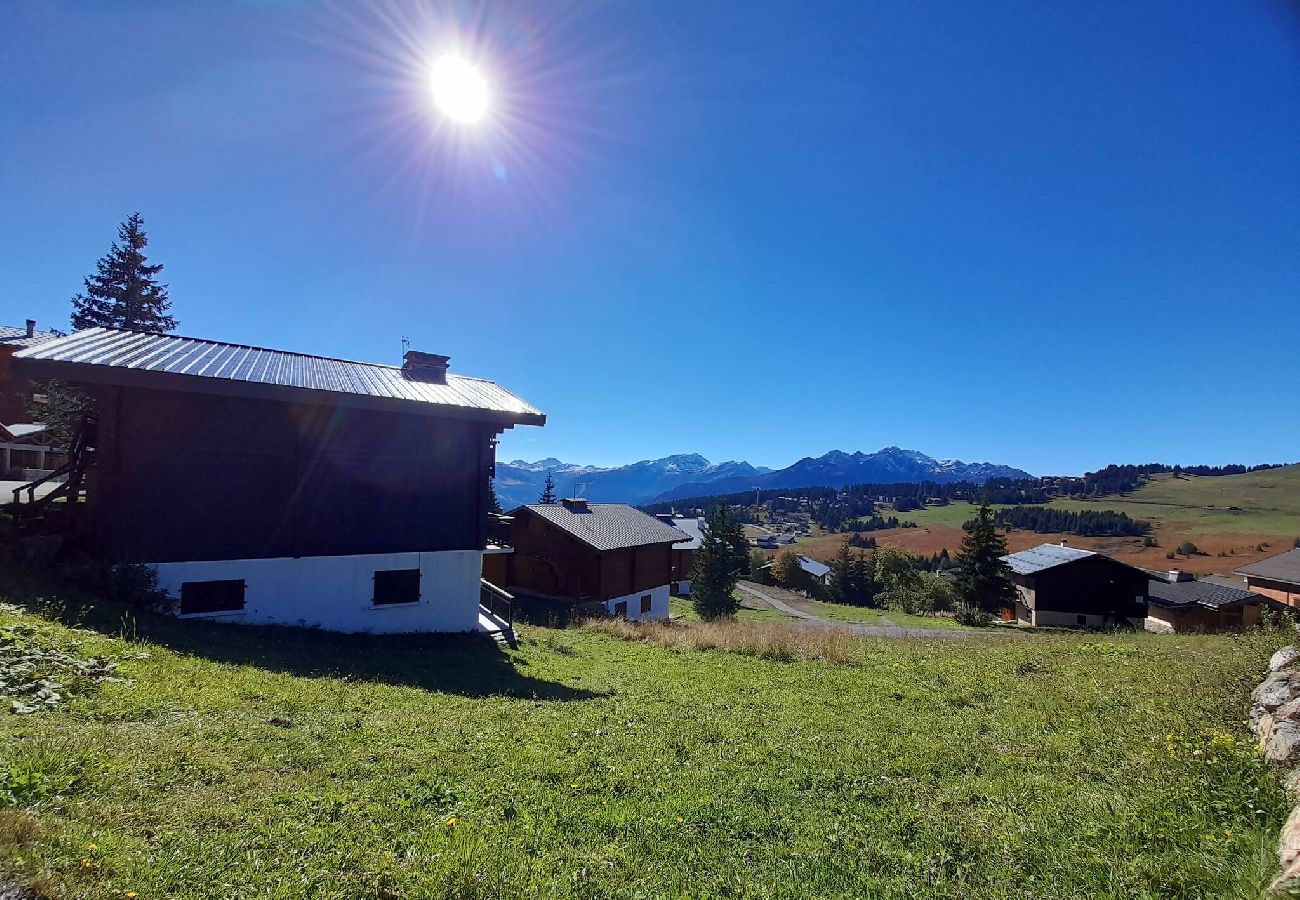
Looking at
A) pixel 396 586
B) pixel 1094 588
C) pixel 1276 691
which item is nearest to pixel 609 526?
pixel 396 586

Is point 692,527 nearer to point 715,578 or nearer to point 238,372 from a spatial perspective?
point 715,578

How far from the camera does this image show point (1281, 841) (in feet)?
14.4

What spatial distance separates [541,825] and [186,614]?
1384cm

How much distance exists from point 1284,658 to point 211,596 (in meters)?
21.6

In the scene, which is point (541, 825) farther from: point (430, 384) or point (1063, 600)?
point (1063, 600)

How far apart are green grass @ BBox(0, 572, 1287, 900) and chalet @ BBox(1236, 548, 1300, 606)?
44847mm

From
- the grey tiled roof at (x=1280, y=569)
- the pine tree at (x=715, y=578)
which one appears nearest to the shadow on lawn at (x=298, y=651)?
the pine tree at (x=715, y=578)

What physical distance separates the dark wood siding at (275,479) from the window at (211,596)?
27.5 inches

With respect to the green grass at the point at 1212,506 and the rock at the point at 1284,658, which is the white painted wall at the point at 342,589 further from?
the green grass at the point at 1212,506

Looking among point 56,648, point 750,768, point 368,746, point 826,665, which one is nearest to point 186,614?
point 56,648

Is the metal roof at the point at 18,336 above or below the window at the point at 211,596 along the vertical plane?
above

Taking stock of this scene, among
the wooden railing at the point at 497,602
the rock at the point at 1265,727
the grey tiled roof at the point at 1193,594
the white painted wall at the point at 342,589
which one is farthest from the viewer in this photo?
the grey tiled roof at the point at 1193,594

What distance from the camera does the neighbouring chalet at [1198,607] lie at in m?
46.1

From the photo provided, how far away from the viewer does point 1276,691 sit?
24.2 feet
